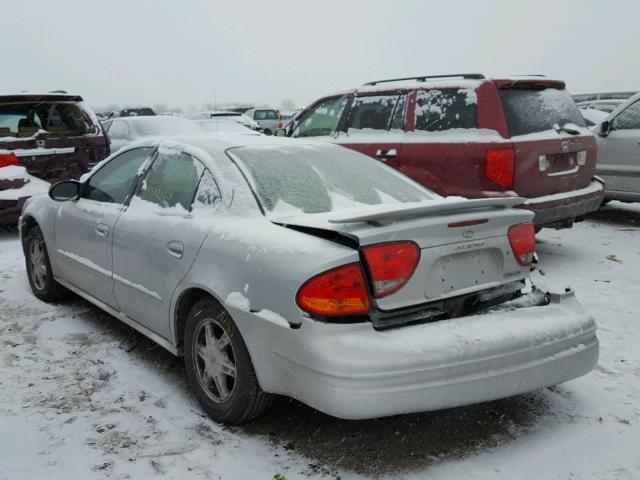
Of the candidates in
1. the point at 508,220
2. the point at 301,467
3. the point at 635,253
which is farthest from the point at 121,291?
the point at 635,253

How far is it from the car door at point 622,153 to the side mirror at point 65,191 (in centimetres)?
680

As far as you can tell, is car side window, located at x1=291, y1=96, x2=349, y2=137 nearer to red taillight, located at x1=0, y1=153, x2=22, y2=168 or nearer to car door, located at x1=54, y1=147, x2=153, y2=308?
car door, located at x1=54, y1=147, x2=153, y2=308

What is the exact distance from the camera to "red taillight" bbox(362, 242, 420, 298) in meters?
2.63

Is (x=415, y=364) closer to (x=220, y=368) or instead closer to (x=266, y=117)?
(x=220, y=368)

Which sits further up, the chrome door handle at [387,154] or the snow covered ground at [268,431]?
the chrome door handle at [387,154]

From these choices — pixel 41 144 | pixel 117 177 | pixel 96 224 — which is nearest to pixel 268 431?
pixel 96 224

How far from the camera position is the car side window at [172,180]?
352cm

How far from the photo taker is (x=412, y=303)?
271cm

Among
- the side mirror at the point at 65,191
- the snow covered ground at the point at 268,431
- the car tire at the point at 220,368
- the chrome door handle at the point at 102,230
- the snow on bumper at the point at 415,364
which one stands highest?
the side mirror at the point at 65,191

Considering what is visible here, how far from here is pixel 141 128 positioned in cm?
1283

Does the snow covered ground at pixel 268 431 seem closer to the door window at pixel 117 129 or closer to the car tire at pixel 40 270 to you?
the car tire at pixel 40 270

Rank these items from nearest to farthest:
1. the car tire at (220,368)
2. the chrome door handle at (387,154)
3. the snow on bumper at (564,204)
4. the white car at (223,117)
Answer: the car tire at (220,368) → the snow on bumper at (564,204) → the chrome door handle at (387,154) → the white car at (223,117)

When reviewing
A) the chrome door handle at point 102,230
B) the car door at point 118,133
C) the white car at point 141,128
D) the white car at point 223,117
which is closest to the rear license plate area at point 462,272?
the chrome door handle at point 102,230

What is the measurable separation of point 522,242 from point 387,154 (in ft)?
11.3
